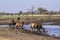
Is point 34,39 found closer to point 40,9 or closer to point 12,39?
point 12,39

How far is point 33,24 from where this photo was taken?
32.1 m

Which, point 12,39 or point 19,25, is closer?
point 12,39

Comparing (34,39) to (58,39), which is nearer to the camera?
(34,39)

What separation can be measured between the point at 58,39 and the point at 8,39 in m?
5.06

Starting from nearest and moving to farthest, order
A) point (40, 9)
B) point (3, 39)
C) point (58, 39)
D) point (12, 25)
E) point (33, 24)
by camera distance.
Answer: point (3, 39) → point (58, 39) → point (33, 24) → point (12, 25) → point (40, 9)

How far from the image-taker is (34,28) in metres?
32.4

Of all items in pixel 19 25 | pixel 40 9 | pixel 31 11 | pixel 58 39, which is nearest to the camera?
pixel 58 39

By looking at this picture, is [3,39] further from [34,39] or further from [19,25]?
[19,25]

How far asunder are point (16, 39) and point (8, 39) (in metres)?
0.67

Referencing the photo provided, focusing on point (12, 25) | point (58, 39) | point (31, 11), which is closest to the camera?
point (58, 39)

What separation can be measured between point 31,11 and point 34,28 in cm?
8027

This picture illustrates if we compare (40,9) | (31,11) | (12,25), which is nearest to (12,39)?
(12,25)

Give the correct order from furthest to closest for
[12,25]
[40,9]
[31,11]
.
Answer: [40,9] < [31,11] < [12,25]

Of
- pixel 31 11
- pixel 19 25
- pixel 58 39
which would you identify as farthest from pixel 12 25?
pixel 31 11
